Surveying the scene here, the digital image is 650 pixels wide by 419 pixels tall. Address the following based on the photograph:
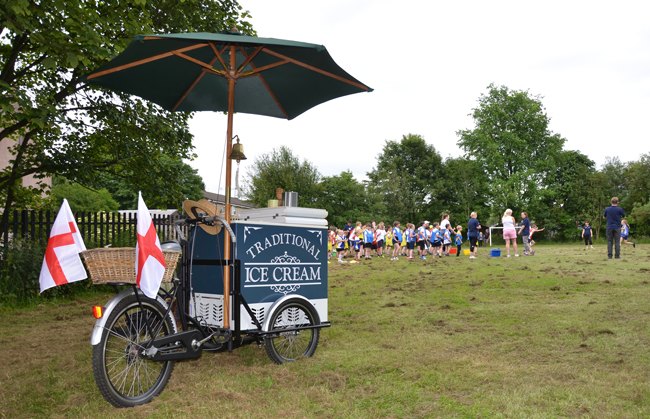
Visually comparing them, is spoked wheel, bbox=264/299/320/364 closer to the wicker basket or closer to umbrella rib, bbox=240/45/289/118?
the wicker basket

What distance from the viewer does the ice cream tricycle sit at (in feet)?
14.8

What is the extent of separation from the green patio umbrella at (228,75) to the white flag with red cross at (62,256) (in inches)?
62.5

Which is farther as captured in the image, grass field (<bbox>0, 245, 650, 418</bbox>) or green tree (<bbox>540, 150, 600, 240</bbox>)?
green tree (<bbox>540, 150, 600, 240</bbox>)

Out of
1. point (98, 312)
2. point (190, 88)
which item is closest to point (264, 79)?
point (190, 88)

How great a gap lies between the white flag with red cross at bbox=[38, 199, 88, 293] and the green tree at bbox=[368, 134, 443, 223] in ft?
186

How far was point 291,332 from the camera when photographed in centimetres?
612

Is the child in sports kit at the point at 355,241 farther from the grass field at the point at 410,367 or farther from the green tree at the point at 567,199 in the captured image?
the green tree at the point at 567,199

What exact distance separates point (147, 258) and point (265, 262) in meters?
1.75

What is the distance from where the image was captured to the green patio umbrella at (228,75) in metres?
5.35

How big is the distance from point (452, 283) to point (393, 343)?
20.6 ft

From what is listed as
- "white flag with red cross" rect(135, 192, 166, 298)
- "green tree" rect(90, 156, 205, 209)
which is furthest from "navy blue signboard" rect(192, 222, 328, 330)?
"green tree" rect(90, 156, 205, 209)

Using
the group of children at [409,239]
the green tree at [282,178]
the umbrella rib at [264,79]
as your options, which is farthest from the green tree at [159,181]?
the green tree at [282,178]

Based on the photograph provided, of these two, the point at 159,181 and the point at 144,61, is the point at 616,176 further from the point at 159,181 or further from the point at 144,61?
the point at 144,61

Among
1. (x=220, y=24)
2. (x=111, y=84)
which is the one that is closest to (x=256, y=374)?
(x=111, y=84)
